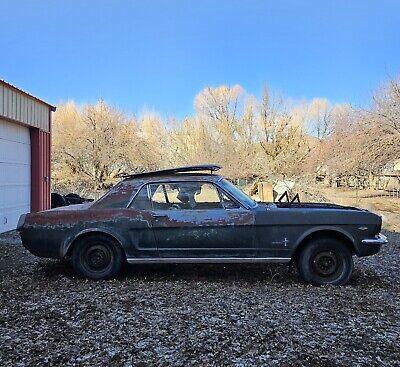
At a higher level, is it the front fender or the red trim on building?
the red trim on building

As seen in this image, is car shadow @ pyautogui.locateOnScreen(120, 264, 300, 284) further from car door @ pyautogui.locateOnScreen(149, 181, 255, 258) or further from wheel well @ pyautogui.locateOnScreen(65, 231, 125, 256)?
wheel well @ pyautogui.locateOnScreen(65, 231, 125, 256)

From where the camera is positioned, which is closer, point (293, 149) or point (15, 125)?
point (15, 125)

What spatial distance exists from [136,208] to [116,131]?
23255 millimetres

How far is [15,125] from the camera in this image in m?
10.9

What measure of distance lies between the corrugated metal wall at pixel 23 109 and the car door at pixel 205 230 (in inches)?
230

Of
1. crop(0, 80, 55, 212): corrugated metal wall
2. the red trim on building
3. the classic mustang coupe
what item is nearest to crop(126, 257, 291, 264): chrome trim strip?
the classic mustang coupe

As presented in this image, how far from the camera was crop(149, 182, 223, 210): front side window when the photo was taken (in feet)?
19.4

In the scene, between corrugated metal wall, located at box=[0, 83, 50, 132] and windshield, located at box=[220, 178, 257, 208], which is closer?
windshield, located at box=[220, 178, 257, 208]

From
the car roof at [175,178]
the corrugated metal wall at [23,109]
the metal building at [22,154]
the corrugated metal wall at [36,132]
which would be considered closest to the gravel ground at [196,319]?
the car roof at [175,178]

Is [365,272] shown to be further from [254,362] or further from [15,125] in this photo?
[15,125]

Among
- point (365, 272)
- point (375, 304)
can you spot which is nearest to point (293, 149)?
point (365, 272)

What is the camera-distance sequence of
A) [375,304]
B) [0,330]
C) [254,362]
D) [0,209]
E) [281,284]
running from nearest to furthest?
[254,362] < [0,330] < [375,304] < [281,284] < [0,209]

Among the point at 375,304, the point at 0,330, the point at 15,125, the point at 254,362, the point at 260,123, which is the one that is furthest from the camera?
the point at 260,123

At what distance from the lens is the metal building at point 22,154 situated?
1022 centimetres
